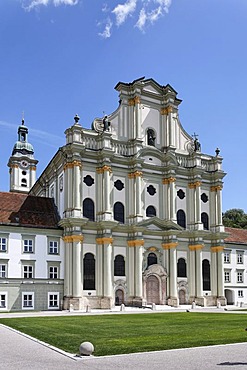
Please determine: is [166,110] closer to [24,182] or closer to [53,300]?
[53,300]

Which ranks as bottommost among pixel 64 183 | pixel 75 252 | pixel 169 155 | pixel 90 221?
pixel 75 252

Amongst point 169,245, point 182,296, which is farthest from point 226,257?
point 169,245

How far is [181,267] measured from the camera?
5356 centimetres

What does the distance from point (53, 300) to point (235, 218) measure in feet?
196

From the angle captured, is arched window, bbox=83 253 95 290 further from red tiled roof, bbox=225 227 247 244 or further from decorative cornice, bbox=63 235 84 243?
red tiled roof, bbox=225 227 247 244

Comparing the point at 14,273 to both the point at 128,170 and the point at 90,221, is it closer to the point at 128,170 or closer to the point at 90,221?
the point at 90,221

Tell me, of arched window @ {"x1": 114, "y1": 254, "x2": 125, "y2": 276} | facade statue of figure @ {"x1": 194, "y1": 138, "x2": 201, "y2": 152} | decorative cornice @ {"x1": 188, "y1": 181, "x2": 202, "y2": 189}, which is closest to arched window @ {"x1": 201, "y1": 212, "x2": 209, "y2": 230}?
decorative cornice @ {"x1": 188, "y1": 181, "x2": 202, "y2": 189}

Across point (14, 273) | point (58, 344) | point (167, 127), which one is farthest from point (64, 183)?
point (58, 344)

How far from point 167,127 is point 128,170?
312 inches

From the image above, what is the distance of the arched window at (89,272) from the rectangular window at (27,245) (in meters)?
5.68

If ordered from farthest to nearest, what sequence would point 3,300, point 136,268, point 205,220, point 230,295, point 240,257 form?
point 240,257 → point 230,295 → point 205,220 → point 136,268 → point 3,300

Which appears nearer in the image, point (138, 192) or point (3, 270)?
point (3, 270)

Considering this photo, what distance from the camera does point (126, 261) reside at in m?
50.0

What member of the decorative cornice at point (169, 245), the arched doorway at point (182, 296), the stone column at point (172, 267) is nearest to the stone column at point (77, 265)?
the decorative cornice at point (169, 245)
